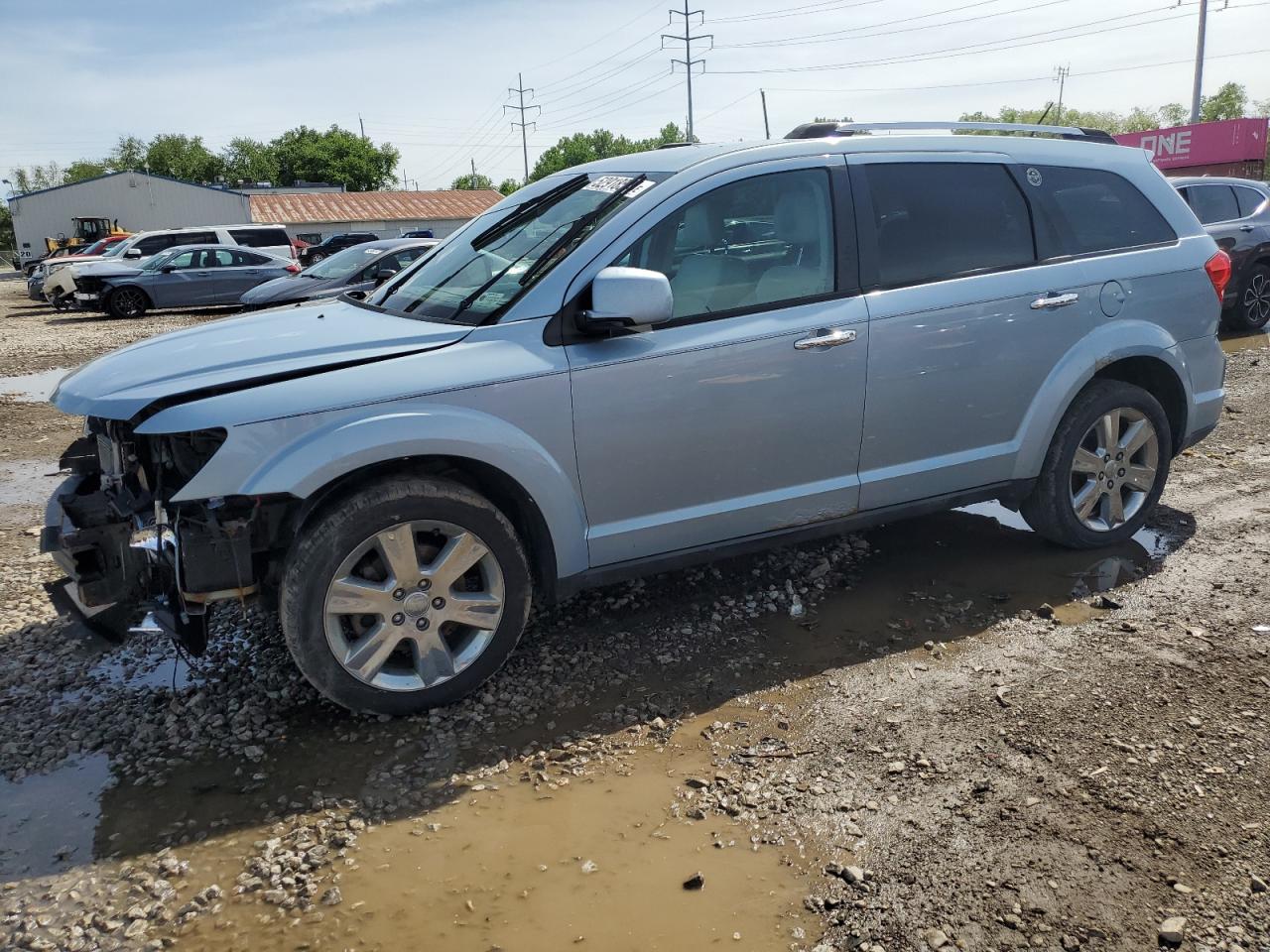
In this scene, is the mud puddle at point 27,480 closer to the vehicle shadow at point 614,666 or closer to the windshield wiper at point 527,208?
the vehicle shadow at point 614,666

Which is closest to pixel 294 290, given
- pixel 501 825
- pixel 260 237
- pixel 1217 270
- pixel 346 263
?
pixel 346 263

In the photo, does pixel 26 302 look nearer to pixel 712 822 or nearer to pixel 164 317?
pixel 164 317

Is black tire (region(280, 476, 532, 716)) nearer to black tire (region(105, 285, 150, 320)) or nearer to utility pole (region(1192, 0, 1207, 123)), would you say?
black tire (region(105, 285, 150, 320))

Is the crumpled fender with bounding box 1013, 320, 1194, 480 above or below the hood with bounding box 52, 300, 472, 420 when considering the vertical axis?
below

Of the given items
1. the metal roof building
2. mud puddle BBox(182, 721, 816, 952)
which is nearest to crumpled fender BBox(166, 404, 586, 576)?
mud puddle BBox(182, 721, 816, 952)

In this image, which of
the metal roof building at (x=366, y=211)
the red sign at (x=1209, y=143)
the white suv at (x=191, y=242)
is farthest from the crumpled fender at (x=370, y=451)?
the metal roof building at (x=366, y=211)

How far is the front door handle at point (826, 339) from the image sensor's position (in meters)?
4.01

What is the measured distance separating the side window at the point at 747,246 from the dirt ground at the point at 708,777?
4.67 ft

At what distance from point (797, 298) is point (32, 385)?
11111 mm

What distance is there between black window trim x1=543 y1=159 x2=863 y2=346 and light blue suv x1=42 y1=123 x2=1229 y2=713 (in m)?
0.01

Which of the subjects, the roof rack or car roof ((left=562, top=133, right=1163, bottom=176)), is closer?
car roof ((left=562, top=133, right=1163, bottom=176))

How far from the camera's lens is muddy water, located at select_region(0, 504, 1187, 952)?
2.62 metres

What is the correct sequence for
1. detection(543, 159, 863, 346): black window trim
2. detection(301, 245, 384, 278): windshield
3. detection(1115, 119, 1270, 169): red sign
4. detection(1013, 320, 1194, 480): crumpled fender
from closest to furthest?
detection(543, 159, 863, 346): black window trim < detection(1013, 320, 1194, 480): crumpled fender < detection(301, 245, 384, 278): windshield < detection(1115, 119, 1270, 169): red sign

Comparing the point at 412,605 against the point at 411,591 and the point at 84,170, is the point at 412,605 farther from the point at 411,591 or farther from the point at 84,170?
the point at 84,170
